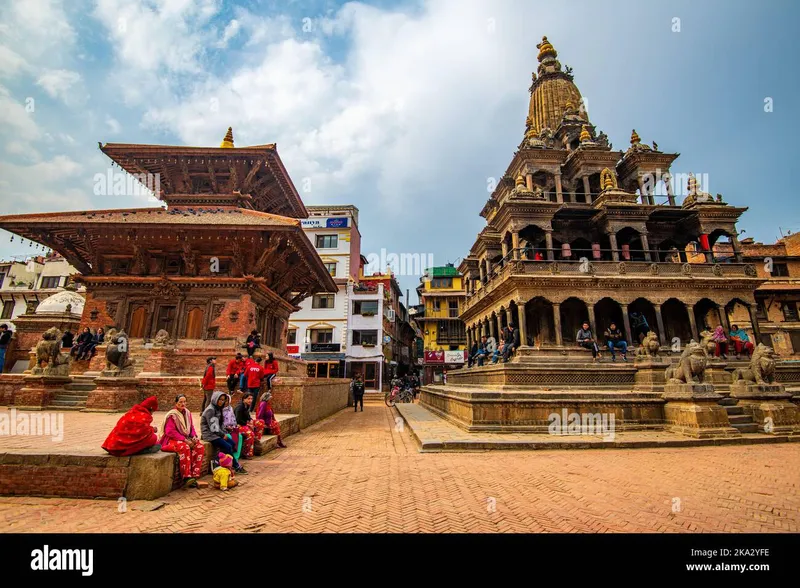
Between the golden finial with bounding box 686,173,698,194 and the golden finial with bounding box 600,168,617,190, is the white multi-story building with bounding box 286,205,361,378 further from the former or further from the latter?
the golden finial with bounding box 686,173,698,194

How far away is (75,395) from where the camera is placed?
465 inches

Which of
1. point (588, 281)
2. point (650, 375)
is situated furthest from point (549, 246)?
point (650, 375)

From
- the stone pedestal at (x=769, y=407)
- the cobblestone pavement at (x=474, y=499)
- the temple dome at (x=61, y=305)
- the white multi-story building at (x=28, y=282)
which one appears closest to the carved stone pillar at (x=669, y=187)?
the stone pedestal at (x=769, y=407)

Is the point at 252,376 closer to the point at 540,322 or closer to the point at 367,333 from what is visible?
the point at 540,322

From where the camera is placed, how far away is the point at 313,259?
18344 millimetres

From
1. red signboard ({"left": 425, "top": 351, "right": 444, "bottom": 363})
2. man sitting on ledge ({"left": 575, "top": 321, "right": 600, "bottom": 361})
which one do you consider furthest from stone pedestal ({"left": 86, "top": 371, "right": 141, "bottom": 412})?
red signboard ({"left": 425, "top": 351, "right": 444, "bottom": 363})

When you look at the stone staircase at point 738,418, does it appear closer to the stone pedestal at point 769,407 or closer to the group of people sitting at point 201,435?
the stone pedestal at point 769,407

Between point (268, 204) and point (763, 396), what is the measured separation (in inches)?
908

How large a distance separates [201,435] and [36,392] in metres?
8.88

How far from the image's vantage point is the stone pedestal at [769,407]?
10133 mm

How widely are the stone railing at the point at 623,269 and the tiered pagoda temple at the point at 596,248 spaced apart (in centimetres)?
6

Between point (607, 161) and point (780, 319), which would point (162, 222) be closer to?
point (607, 161)

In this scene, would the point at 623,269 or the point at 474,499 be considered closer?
the point at 474,499
